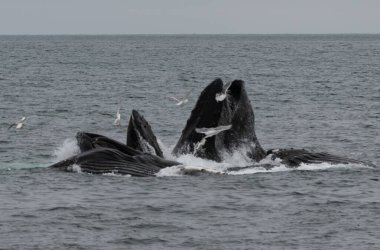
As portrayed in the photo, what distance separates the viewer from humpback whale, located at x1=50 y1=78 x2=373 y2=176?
75.7 feet

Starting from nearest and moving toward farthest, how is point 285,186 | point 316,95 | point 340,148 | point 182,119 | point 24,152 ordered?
point 285,186
point 24,152
point 340,148
point 182,119
point 316,95

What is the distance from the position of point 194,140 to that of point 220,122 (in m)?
0.81

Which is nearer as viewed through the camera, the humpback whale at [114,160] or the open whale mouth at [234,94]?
the humpback whale at [114,160]

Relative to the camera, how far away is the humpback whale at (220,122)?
23.6 metres

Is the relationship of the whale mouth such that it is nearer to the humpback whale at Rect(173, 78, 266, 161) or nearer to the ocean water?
the humpback whale at Rect(173, 78, 266, 161)

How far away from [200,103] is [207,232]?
597 cm

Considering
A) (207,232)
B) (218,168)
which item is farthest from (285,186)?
(207,232)

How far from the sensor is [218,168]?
24.2 metres

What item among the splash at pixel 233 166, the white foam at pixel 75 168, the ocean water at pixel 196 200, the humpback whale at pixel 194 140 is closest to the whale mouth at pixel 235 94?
the humpback whale at pixel 194 140

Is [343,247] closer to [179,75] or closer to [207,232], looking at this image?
[207,232]

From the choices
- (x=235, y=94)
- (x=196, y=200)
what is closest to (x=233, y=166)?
(x=235, y=94)

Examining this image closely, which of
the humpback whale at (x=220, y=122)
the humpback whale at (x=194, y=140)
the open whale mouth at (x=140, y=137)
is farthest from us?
the humpback whale at (x=220, y=122)

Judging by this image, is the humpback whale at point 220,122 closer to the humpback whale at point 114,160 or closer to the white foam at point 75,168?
the humpback whale at point 114,160

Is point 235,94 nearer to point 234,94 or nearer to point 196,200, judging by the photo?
point 234,94
